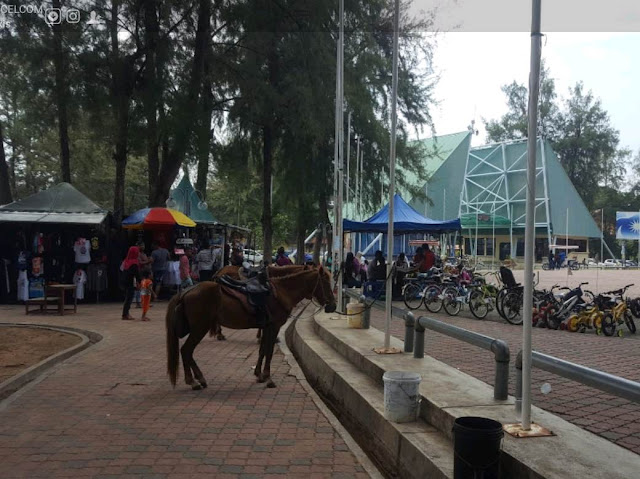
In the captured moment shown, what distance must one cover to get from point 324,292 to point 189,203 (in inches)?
536

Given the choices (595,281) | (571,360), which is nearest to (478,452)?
(571,360)

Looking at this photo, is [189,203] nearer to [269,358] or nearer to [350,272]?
[350,272]

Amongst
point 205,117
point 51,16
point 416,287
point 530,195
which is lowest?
point 416,287

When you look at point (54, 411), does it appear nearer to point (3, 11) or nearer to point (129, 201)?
point (3, 11)

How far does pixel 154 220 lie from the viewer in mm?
15852

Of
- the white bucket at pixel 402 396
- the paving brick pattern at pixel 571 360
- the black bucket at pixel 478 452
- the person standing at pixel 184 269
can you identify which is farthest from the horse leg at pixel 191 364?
the person standing at pixel 184 269

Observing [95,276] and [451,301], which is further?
[95,276]

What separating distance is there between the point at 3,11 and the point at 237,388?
14.8 metres

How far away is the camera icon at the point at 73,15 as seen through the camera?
17.0 meters

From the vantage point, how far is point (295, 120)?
19891mm

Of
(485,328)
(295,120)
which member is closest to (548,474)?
(485,328)

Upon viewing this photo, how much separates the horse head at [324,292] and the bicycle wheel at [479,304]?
7.06 meters

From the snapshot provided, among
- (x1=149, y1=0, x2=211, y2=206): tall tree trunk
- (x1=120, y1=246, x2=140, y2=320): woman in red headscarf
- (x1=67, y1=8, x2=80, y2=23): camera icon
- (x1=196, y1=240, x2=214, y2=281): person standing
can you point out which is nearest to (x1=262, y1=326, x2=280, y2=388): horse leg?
(x1=120, y1=246, x2=140, y2=320): woman in red headscarf

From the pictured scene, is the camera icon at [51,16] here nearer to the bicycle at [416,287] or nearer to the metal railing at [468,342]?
the bicycle at [416,287]
